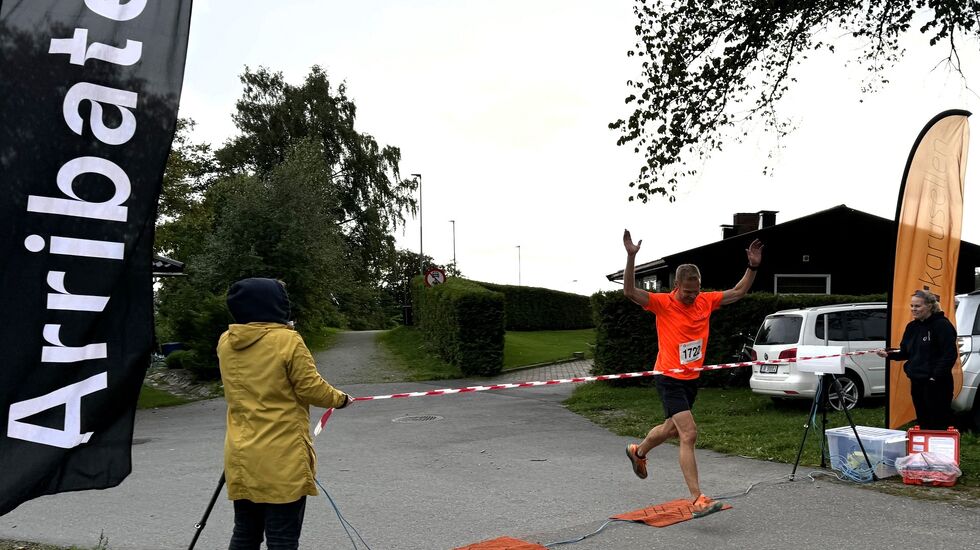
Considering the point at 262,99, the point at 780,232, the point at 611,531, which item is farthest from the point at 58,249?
the point at 262,99

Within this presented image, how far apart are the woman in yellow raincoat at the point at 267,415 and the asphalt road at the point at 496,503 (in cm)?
178

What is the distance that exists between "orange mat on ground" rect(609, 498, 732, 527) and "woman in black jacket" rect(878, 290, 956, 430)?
2907mm

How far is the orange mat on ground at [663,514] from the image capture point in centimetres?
586

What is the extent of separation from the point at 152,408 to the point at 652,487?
41.6 ft

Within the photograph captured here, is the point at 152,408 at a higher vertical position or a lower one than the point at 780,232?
lower

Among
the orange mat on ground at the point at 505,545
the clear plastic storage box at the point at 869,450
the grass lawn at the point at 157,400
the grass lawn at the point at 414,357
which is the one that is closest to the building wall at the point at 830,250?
the grass lawn at the point at 414,357

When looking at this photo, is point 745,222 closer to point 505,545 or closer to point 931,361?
point 931,361

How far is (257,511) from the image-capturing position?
3.97 m

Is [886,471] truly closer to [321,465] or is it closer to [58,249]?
[321,465]

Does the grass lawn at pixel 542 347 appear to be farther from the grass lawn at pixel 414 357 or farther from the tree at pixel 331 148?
the tree at pixel 331 148

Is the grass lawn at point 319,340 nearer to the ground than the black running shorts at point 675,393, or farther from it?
nearer to the ground

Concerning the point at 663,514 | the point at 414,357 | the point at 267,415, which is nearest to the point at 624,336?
the point at 414,357

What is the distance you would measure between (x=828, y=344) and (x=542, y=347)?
2016 centimetres

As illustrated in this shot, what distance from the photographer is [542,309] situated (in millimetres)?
45969
